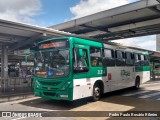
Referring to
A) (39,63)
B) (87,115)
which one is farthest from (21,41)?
(87,115)

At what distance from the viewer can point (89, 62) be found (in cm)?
1138

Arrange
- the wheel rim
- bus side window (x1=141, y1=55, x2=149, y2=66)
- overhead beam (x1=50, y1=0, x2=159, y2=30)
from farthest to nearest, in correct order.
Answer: bus side window (x1=141, y1=55, x2=149, y2=66), overhead beam (x1=50, y1=0, x2=159, y2=30), the wheel rim

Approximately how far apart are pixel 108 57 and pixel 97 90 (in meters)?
2.32

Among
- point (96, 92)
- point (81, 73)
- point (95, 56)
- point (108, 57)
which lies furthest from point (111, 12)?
point (81, 73)

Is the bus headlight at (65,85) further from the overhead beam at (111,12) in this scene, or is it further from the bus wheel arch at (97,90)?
the overhead beam at (111,12)

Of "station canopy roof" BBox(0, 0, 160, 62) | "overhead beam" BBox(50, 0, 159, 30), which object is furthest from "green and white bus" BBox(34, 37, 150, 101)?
"station canopy roof" BBox(0, 0, 160, 62)

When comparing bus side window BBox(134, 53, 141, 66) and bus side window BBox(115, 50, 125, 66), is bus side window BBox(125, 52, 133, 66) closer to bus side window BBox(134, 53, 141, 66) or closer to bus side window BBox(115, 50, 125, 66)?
bus side window BBox(115, 50, 125, 66)

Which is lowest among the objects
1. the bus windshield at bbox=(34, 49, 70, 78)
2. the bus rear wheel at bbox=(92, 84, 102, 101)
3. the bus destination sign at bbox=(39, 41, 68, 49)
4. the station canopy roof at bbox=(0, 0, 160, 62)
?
the bus rear wheel at bbox=(92, 84, 102, 101)

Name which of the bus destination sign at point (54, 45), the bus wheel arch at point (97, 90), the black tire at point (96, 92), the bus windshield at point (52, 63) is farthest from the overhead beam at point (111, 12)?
the bus windshield at point (52, 63)

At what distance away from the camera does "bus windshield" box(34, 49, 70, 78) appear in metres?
10.2

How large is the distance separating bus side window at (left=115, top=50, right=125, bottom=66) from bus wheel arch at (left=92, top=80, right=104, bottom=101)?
2.45 metres

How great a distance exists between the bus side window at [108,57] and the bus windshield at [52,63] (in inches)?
131

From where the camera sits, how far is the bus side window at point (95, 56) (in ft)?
38.6

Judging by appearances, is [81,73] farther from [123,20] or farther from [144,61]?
[144,61]
